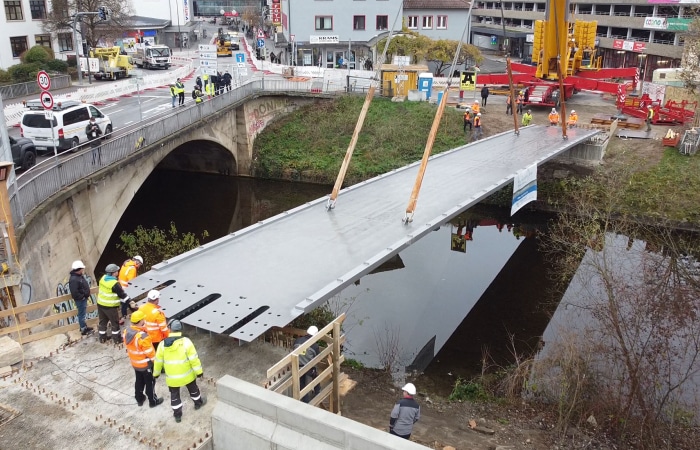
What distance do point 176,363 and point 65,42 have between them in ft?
163

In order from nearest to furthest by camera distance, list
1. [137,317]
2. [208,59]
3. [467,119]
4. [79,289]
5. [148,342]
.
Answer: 1. [148,342]
2. [137,317]
3. [79,289]
4. [208,59]
5. [467,119]

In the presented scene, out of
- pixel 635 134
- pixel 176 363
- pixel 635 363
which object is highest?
pixel 176 363

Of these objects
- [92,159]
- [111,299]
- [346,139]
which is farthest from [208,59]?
[111,299]

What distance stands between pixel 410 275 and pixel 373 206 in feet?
18.0

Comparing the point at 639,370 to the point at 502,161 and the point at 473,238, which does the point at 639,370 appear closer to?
the point at 502,161

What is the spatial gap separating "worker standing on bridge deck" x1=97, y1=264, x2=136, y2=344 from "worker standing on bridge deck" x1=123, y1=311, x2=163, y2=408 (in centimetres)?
145

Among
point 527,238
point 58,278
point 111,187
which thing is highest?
point 111,187

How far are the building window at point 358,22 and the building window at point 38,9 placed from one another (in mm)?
23331

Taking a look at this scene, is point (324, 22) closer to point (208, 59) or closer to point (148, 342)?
point (208, 59)

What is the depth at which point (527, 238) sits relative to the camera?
25.1 m

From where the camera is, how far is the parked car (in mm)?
18016

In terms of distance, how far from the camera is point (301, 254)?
12.6 meters

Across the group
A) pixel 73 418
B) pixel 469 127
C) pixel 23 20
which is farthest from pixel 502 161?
pixel 23 20

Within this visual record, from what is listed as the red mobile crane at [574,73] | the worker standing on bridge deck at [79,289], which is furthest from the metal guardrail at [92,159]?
the red mobile crane at [574,73]
